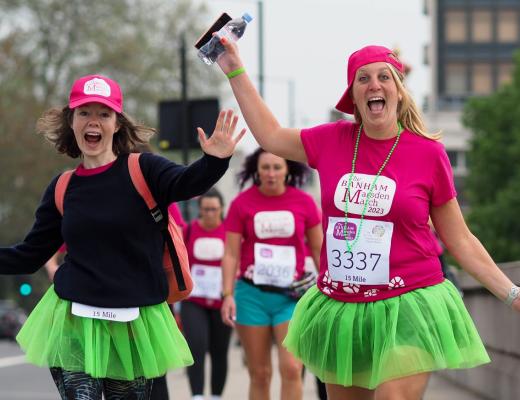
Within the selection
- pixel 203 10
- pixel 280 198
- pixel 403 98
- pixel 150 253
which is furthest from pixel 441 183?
pixel 203 10

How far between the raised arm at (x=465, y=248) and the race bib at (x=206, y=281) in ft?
16.8

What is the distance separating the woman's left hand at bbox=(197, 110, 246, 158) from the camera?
5910 mm

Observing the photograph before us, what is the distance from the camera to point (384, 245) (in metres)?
6.15

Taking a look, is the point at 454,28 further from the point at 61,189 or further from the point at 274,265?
the point at 61,189

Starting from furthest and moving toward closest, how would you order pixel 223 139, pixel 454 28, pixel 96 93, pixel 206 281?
pixel 454 28 → pixel 206 281 → pixel 96 93 → pixel 223 139

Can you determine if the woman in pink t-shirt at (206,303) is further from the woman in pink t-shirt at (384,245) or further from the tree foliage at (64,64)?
the tree foliage at (64,64)

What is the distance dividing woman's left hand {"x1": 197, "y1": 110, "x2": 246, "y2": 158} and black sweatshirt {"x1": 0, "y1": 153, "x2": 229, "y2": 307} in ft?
0.87

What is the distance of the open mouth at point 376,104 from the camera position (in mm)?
6152

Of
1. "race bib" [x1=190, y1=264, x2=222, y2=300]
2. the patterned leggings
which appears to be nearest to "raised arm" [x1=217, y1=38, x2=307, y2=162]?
the patterned leggings

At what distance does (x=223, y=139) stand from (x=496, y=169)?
52.5m

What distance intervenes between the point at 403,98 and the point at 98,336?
1.67 metres

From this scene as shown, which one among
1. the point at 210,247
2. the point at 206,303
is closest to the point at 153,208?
the point at 206,303

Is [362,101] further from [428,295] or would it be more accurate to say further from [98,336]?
[98,336]

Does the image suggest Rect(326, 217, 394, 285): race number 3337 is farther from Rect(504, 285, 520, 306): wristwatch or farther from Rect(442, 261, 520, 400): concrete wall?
Rect(442, 261, 520, 400): concrete wall
